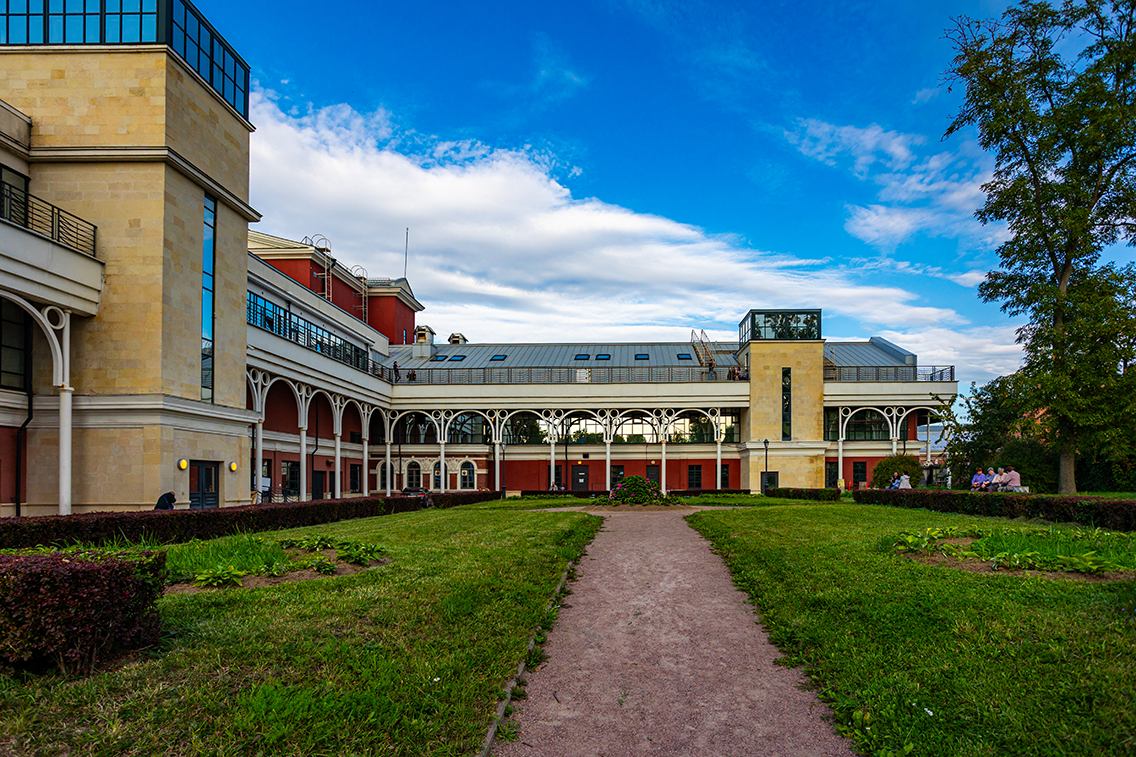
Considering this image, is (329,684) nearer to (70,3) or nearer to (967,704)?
(967,704)

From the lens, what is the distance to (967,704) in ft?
15.3

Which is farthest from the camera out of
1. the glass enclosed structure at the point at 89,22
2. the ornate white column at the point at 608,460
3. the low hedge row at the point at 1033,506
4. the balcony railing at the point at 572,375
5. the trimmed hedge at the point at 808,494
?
the balcony railing at the point at 572,375

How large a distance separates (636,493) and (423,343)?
2768cm

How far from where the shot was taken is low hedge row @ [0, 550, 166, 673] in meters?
4.55

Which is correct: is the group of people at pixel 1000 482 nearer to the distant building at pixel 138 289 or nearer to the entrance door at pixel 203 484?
the entrance door at pixel 203 484

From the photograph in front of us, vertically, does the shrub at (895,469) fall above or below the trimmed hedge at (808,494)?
above

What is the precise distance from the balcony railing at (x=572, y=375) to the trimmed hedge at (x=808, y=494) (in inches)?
392

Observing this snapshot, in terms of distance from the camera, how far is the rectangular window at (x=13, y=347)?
54.7 ft

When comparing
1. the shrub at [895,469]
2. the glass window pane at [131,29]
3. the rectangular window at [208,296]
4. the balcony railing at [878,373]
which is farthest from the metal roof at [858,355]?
the glass window pane at [131,29]

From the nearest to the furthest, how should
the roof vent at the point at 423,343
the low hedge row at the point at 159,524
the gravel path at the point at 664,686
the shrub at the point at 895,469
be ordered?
the gravel path at the point at 664,686, the low hedge row at the point at 159,524, the shrub at the point at 895,469, the roof vent at the point at 423,343

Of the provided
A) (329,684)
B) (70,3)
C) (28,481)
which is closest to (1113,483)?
(329,684)

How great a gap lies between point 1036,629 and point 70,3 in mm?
24575

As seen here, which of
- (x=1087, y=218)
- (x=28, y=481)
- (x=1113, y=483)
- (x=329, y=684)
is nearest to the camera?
(x=329, y=684)

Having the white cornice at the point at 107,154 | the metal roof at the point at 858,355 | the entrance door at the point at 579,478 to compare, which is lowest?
the entrance door at the point at 579,478
